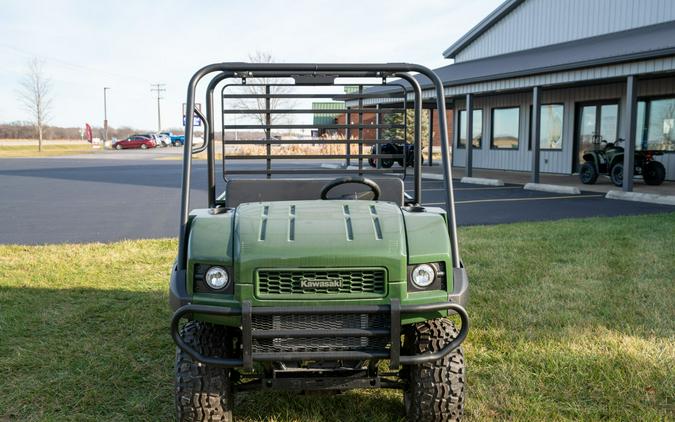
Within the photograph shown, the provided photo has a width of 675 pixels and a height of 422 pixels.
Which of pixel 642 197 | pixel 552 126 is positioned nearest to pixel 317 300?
pixel 642 197

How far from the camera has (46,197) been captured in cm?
1412

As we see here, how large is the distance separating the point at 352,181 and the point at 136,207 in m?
9.78

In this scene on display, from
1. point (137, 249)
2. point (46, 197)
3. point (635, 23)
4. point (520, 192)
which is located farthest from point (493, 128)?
point (137, 249)

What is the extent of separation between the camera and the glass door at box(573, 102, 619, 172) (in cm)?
1720

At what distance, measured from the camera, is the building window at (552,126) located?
742 inches

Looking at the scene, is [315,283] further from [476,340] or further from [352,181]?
[476,340]

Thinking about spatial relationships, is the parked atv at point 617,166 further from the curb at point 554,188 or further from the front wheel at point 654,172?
the curb at point 554,188

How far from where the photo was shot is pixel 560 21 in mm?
21359

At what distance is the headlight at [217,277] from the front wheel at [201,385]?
0.35m

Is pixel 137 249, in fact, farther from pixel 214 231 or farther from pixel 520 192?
pixel 520 192

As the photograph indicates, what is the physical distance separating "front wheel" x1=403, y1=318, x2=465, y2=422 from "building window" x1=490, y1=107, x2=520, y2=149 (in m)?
18.5

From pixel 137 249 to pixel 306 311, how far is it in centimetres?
552

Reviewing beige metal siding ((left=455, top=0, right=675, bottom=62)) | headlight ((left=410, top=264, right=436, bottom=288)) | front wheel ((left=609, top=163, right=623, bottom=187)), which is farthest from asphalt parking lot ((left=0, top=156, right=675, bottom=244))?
beige metal siding ((left=455, top=0, right=675, bottom=62))

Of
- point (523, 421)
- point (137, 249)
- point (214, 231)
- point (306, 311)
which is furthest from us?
point (137, 249)
